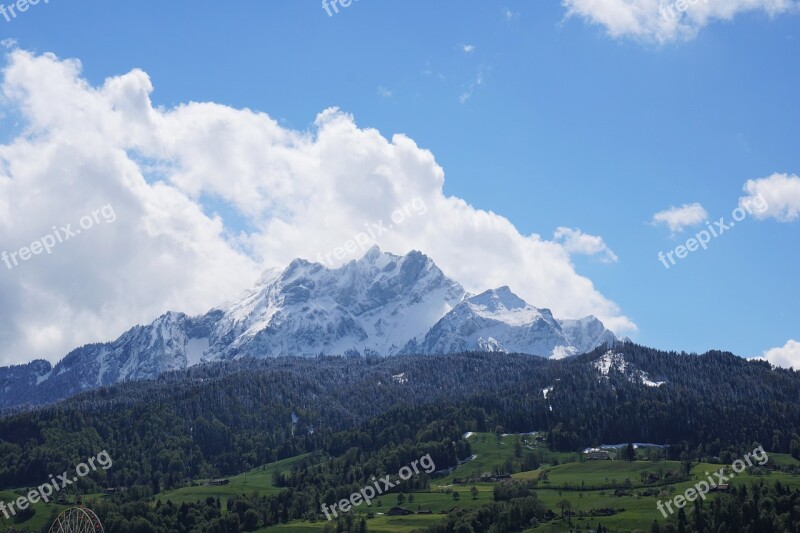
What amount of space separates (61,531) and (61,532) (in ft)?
0.91

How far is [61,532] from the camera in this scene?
198m

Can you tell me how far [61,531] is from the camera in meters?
198
